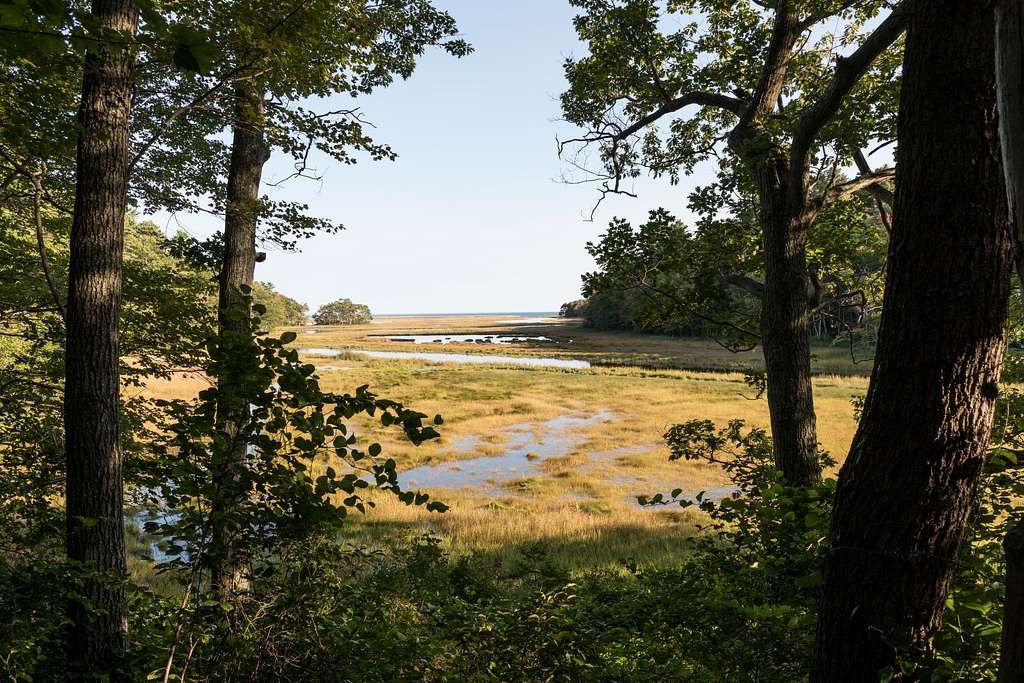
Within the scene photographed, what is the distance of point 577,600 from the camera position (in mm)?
8695

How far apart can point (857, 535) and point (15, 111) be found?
718 centimetres

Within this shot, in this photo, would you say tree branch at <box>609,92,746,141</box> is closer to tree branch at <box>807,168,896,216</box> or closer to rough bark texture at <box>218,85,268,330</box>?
tree branch at <box>807,168,896,216</box>

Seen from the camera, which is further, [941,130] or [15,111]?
[15,111]

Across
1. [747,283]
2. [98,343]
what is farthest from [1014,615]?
[747,283]

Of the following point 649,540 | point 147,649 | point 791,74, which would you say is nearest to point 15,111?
point 147,649

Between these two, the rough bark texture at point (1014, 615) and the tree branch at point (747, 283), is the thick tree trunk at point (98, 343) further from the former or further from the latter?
the tree branch at point (747, 283)

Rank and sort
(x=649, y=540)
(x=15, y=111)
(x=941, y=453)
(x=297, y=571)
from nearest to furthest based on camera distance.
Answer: (x=941, y=453) < (x=297, y=571) < (x=15, y=111) < (x=649, y=540)

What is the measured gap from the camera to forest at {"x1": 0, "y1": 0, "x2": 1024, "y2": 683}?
2.69m

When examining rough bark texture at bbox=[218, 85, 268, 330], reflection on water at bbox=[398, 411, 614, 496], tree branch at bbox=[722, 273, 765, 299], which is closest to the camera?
rough bark texture at bbox=[218, 85, 268, 330]

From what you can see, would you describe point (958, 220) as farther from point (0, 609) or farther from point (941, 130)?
point (0, 609)

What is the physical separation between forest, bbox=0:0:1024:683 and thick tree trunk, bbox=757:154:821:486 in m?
0.05

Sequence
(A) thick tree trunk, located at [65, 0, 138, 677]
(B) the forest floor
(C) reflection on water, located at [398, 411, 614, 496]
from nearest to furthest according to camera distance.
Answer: (A) thick tree trunk, located at [65, 0, 138, 677], (B) the forest floor, (C) reflection on water, located at [398, 411, 614, 496]

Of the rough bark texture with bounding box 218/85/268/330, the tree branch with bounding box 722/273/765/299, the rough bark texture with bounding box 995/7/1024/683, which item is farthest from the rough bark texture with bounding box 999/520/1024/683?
the rough bark texture with bounding box 218/85/268/330

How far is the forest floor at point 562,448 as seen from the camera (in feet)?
48.5
